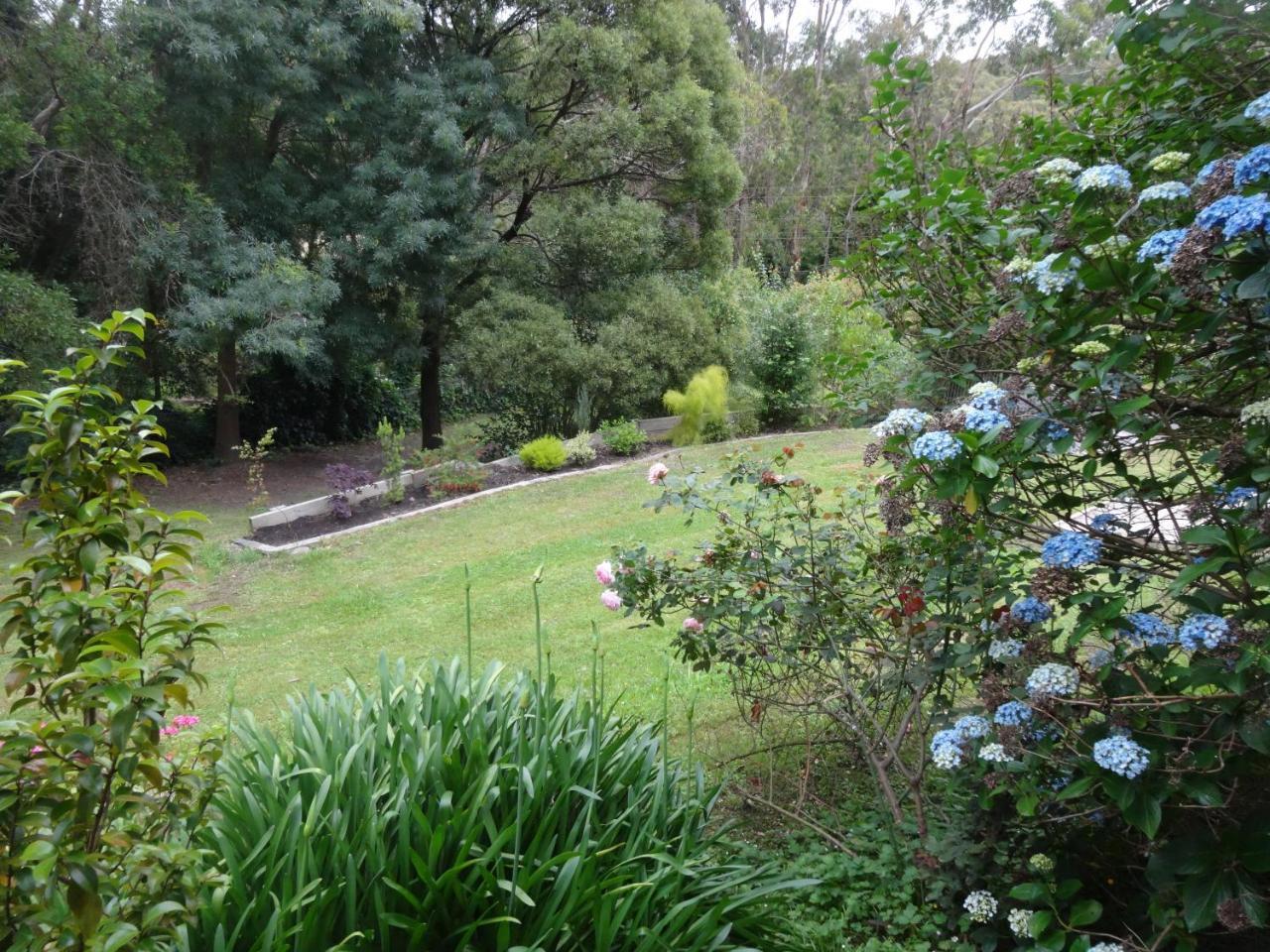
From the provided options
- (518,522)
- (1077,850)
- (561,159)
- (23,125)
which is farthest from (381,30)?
(1077,850)

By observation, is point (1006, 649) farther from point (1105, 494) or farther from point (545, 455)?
point (545, 455)

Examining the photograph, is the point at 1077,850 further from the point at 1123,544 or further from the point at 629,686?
the point at 629,686

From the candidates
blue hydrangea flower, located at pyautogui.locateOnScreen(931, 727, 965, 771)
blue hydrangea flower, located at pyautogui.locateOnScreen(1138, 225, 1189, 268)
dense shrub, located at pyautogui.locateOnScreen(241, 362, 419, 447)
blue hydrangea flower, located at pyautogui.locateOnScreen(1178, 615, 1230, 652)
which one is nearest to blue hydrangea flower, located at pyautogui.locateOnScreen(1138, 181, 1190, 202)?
blue hydrangea flower, located at pyautogui.locateOnScreen(1138, 225, 1189, 268)

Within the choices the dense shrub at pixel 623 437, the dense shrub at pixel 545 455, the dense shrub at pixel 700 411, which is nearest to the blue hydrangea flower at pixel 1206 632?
the dense shrub at pixel 545 455

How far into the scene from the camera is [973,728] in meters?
1.91

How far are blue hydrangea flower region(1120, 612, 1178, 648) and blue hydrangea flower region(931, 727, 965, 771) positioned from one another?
0.43 meters

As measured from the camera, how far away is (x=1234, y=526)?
150cm

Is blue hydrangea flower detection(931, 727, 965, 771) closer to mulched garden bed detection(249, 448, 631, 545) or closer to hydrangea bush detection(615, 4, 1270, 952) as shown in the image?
hydrangea bush detection(615, 4, 1270, 952)

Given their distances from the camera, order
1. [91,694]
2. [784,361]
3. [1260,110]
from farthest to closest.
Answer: [784,361]
[1260,110]
[91,694]

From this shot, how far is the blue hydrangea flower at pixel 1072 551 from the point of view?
1.71 m

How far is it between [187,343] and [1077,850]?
930cm

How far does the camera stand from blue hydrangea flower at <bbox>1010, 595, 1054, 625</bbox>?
6.43 ft

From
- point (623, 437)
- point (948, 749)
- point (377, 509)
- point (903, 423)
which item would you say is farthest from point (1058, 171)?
point (623, 437)

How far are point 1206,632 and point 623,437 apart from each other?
8862 millimetres
